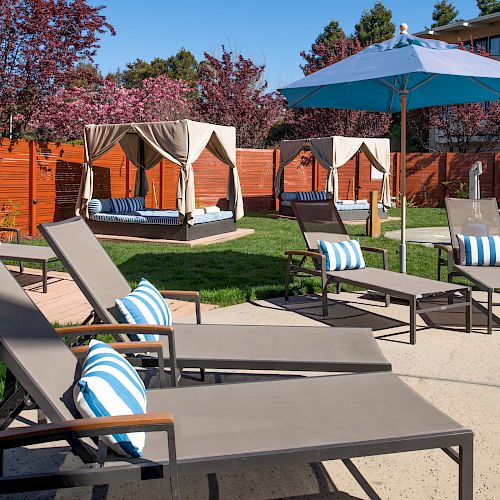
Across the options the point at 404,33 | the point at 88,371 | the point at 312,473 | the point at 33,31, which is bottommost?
the point at 312,473

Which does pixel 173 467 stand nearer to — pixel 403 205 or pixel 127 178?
pixel 403 205

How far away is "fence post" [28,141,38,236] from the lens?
12.9 m

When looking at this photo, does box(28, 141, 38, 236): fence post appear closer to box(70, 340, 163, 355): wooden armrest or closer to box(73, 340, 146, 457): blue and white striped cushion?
box(70, 340, 163, 355): wooden armrest

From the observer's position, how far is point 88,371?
2.52m

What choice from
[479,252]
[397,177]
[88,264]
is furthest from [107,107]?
[88,264]

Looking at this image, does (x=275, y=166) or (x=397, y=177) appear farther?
(x=397, y=177)

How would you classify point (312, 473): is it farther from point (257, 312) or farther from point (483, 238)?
point (483, 238)

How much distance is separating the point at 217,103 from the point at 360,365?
23.6m

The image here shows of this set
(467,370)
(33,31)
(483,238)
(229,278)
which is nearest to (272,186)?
(33,31)

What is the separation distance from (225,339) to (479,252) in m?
3.67

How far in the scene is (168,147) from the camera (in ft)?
41.1

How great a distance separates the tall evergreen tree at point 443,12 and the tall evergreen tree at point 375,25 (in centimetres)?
269

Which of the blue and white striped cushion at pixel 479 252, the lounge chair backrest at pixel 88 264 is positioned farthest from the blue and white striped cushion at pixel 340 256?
the lounge chair backrest at pixel 88 264

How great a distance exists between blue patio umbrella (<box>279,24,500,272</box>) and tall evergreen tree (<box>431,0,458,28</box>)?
33078 mm
